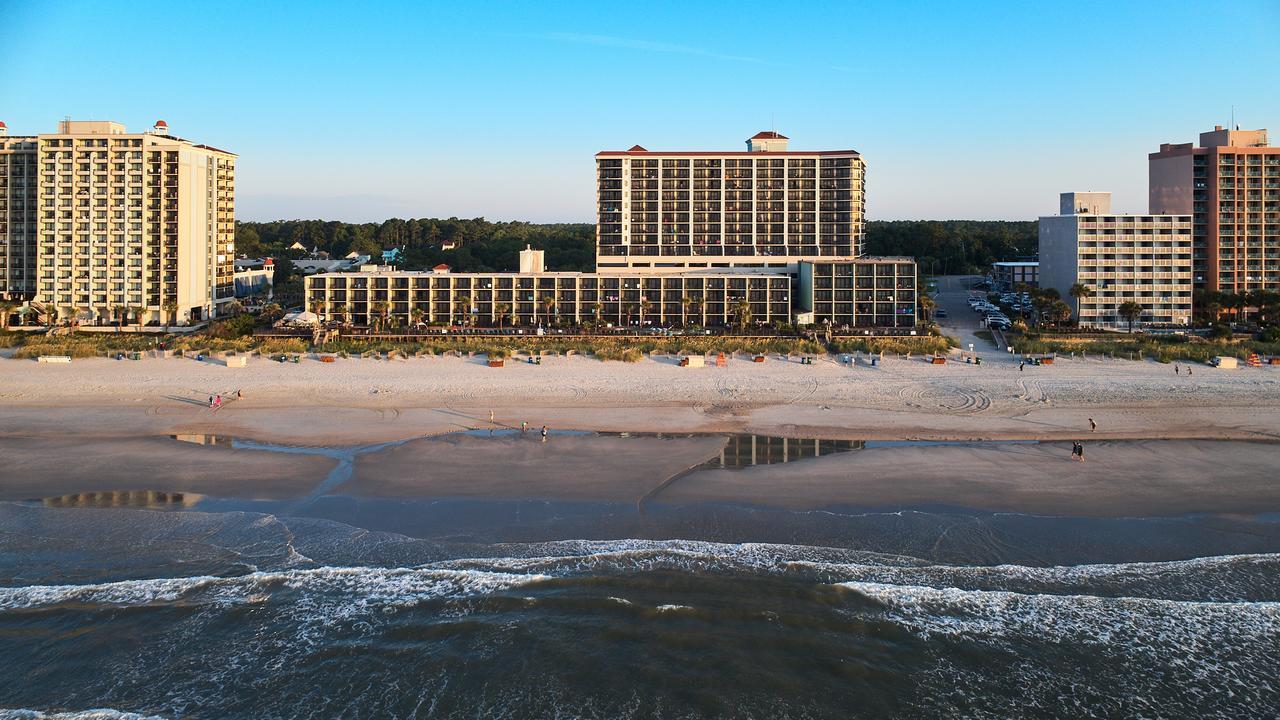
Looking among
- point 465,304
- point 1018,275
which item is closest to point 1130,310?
point 1018,275

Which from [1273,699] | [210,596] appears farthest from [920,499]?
[210,596]

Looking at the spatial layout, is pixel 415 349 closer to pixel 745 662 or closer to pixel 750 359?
pixel 750 359

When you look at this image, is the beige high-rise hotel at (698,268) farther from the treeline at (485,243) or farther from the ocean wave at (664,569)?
the ocean wave at (664,569)

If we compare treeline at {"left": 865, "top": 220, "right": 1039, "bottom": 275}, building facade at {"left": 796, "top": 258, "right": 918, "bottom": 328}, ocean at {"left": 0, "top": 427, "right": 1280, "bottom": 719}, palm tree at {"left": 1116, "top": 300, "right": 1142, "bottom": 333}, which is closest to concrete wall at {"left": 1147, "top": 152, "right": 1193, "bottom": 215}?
palm tree at {"left": 1116, "top": 300, "right": 1142, "bottom": 333}

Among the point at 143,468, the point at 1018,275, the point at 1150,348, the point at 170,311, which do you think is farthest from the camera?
the point at 1018,275

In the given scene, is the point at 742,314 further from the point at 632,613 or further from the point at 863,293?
the point at 632,613
